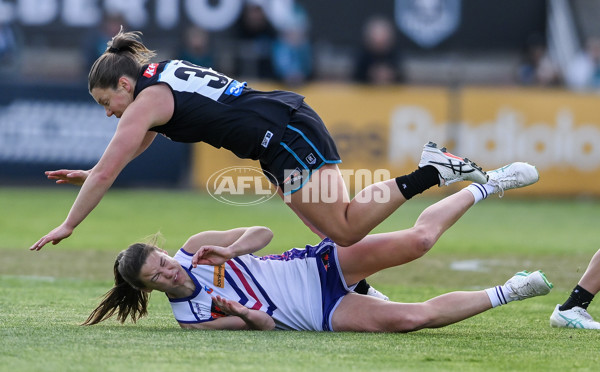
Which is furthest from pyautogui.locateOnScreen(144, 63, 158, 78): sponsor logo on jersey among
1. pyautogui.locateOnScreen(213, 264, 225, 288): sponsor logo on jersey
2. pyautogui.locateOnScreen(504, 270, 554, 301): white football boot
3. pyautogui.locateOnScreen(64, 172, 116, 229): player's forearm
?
pyautogui.locateOnScreen(504, 270, 554, 301): white football boot

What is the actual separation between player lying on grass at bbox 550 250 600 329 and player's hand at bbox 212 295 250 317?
219cm

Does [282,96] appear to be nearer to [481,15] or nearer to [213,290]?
[213,290]

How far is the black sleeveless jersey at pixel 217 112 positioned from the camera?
20.1ft

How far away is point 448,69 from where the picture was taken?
67.9ft

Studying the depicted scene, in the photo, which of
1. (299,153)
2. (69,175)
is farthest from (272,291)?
(69,175)

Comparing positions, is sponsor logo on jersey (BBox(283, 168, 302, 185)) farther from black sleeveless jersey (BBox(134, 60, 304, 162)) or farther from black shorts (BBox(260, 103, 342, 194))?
black sleeveless jersey (BBox(134, 60, 304, 162))

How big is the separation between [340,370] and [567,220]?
991cm

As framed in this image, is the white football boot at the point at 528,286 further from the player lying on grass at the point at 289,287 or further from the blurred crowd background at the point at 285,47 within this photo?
the blurred crowd background at the point at 285,47

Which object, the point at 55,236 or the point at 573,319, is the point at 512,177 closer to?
the point at 573,319

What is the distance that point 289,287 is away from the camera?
6285 millimetres

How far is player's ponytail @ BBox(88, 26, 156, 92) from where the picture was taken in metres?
6.07

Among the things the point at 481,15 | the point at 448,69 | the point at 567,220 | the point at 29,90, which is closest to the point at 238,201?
the point at 29,90

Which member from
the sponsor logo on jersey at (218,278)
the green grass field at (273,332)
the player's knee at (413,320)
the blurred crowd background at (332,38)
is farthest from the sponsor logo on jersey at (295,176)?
the blurred crowd background at (332,38)

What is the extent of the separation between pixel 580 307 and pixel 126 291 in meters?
3.11
